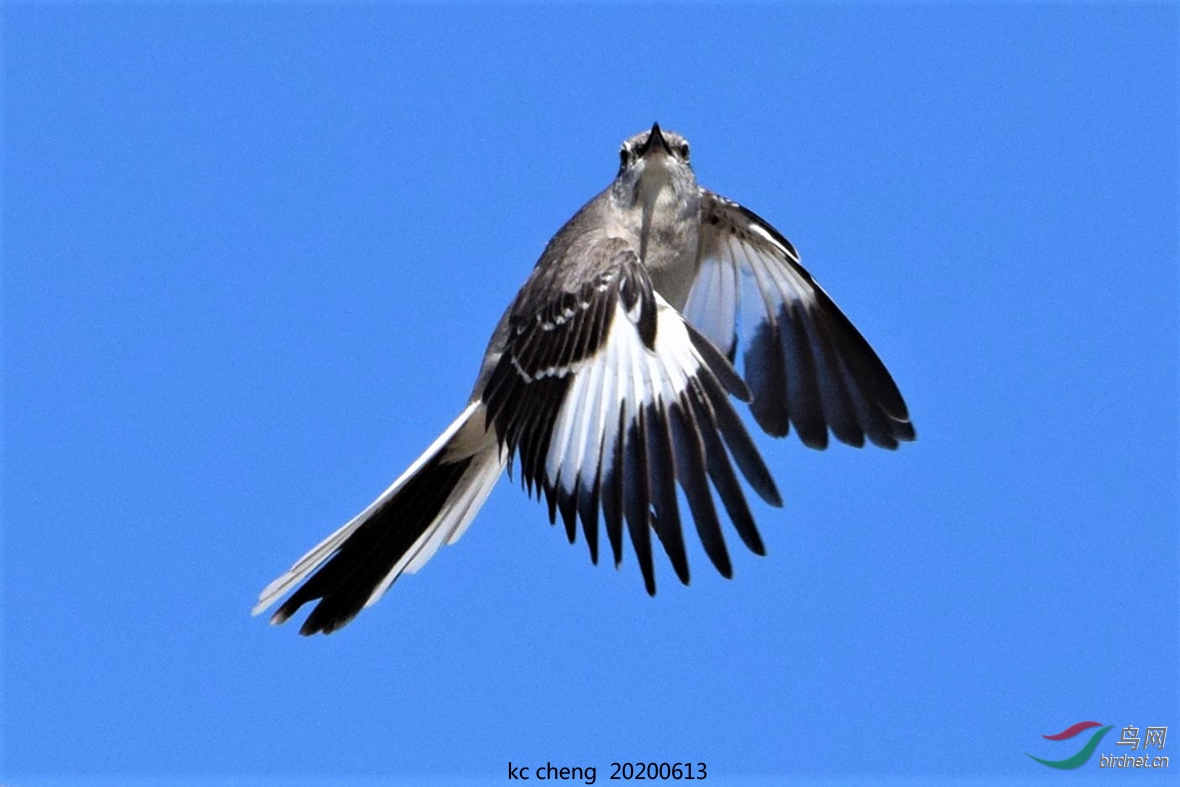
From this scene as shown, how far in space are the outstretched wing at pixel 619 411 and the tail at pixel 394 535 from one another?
37 centimetres

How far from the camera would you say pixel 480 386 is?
228 inches

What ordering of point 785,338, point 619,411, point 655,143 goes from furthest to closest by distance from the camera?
point 785,338
point 655,143
point 619,411

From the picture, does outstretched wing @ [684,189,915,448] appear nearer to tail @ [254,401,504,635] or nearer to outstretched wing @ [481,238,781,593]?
outstretched wing @ [481,238,781,593]

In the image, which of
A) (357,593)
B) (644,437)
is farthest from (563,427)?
(357,593)

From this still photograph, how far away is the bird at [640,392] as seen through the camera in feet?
15.2

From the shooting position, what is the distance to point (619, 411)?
485 centimetres

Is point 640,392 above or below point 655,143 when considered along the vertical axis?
below

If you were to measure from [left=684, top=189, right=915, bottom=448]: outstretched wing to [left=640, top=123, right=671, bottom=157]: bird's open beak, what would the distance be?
27.0 inches

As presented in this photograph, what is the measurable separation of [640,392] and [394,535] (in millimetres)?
1228

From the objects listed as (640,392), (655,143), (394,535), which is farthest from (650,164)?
(394,535)

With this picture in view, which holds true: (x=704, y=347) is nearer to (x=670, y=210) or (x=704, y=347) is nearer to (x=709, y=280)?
(x=670, y=210)

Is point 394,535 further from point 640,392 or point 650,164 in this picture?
point 650,164

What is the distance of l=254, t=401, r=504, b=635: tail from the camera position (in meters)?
5.45

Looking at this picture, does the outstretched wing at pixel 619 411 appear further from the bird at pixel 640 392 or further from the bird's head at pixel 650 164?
the bird's head at pixel 650 164
